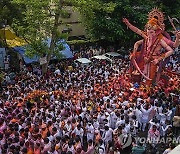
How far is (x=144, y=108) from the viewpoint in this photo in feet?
42.7

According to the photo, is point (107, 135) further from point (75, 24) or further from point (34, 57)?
point (75, 24)

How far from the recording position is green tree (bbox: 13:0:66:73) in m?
19.6

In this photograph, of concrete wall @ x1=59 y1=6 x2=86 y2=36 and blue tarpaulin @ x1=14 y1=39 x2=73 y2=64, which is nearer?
blue tarpaulin @ x1=14 y1=39 x2=73 y2=64

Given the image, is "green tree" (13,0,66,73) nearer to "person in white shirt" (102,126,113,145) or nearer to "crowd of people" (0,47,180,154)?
"crowd of people" (0,47,180,154)

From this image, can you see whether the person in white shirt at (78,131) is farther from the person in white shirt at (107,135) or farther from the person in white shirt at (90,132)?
the person in white shirt at (107,135)

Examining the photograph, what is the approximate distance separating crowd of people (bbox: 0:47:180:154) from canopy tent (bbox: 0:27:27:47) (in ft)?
22.7

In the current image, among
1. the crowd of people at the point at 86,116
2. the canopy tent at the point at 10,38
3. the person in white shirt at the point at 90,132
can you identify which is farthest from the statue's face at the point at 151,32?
the canopy tent at the point at 10,38

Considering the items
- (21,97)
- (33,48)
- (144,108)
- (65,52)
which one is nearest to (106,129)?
(144,108)

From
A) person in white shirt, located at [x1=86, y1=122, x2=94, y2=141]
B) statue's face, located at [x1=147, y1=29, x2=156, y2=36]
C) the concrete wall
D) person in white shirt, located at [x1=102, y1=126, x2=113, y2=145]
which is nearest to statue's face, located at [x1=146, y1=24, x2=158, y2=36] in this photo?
statue's face, located at [x1=147, y1=29, x2=156, y2=36]

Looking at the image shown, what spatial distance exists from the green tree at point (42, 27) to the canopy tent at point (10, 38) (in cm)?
375

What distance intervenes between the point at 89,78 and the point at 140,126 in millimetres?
5737

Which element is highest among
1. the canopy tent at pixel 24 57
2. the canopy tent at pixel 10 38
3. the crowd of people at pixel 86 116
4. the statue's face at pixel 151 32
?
the statue's face at pixel 151 32

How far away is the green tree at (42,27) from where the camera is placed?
64.4ft

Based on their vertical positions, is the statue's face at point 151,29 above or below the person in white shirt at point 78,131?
above
